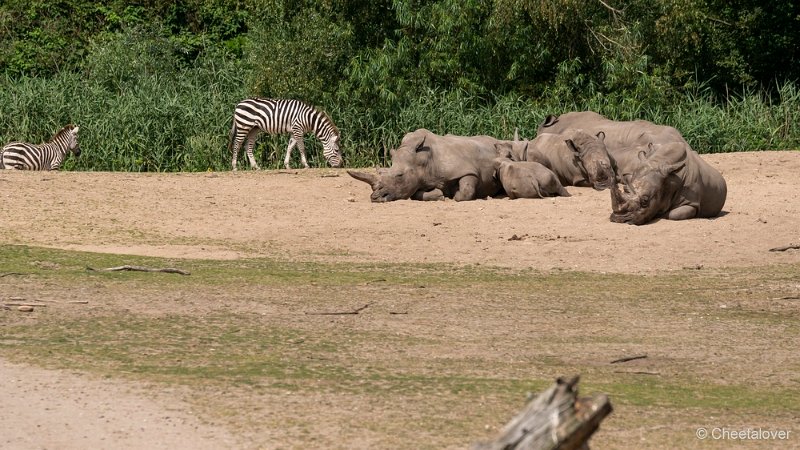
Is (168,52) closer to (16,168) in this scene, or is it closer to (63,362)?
(16,168)

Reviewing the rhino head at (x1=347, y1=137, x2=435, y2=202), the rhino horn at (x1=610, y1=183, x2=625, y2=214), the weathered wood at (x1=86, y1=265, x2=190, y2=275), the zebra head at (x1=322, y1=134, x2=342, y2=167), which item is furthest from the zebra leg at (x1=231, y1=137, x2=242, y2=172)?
the weathered wood at (x1=86, y1=265, x2=190, y2=275)

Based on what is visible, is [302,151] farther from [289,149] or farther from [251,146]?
[251,146]

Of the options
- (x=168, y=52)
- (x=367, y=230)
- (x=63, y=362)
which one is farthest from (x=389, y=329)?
(x=168, y=52)

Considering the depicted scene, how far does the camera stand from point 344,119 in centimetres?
2192

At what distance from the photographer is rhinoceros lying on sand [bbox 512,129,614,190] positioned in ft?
58.1

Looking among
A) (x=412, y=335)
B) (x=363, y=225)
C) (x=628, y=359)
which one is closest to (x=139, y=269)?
(x=412, y=335)

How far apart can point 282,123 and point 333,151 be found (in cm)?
Answer: 91

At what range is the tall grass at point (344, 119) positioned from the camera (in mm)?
21156

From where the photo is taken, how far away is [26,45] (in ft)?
95.2

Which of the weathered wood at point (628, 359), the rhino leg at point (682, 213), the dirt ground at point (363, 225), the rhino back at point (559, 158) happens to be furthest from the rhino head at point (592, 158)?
the weathered wood at point (628, 359)

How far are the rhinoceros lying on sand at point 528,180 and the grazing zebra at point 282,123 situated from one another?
3.99 meters

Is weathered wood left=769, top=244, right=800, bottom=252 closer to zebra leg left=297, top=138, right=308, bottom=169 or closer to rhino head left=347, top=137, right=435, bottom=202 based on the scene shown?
rhino head left=347, top=137, right=435, bottom=202

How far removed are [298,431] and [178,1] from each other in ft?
81.5

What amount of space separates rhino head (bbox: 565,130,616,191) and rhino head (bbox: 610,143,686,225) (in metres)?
1.91
